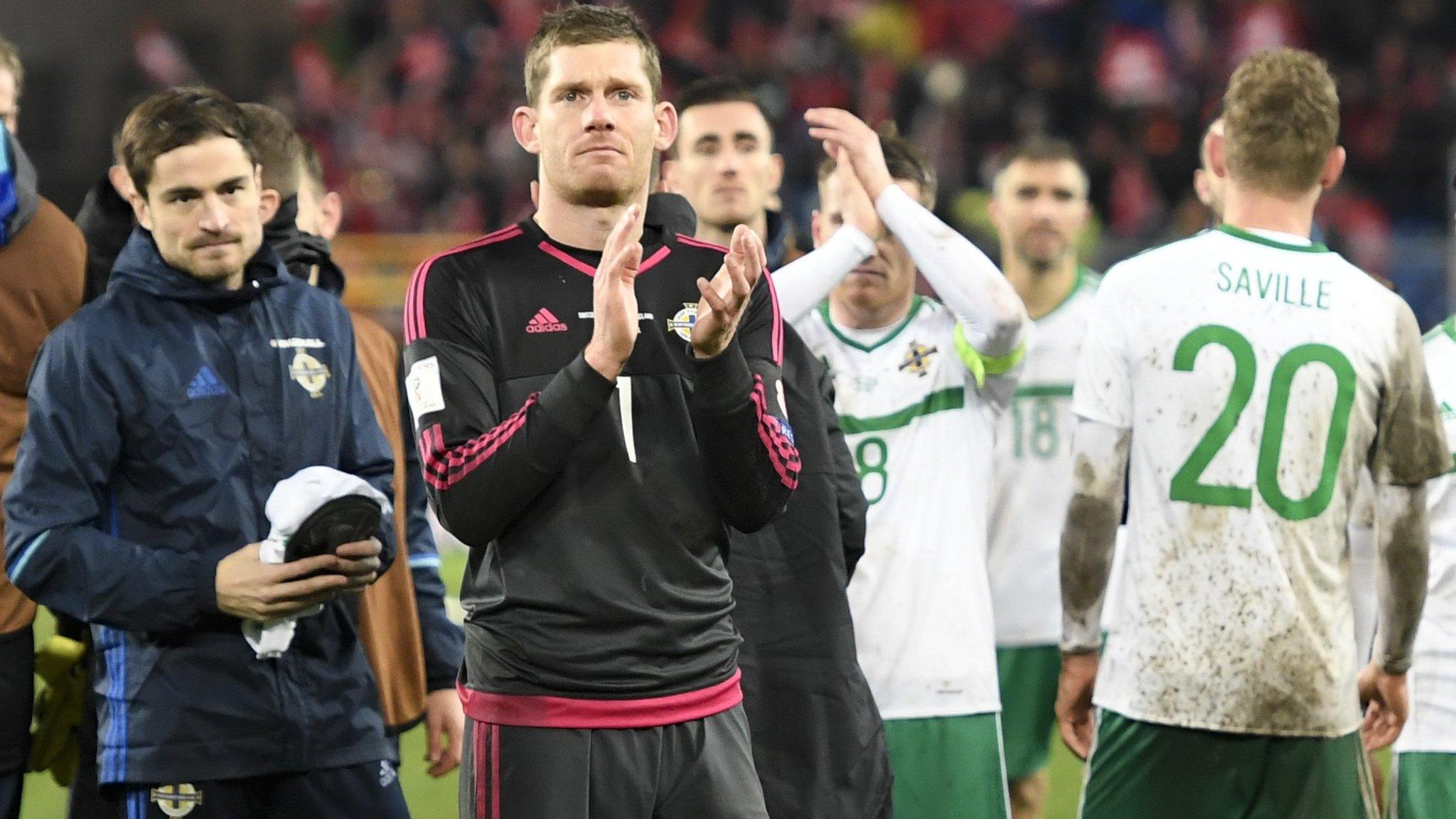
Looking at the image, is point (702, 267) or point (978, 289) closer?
point (702, 267)

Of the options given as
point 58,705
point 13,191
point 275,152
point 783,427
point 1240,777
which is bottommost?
point 1240,777

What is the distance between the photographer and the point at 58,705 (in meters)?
4.13

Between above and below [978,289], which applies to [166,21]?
above

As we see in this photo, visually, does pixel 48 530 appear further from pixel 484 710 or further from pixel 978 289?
pixel 978 289

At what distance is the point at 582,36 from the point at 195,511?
120 centimetres

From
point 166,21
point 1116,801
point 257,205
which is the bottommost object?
point 1116,801

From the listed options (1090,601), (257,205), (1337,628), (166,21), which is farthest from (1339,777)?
(166,21)

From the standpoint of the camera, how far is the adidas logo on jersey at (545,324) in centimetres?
303

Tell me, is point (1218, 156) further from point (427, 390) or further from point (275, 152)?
point (275, 152)

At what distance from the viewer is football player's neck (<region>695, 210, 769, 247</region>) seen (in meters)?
4.89

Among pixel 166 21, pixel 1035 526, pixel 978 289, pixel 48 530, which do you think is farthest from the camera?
pixel 166 21

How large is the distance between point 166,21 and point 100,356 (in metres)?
15.3

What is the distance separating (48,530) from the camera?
3.37m

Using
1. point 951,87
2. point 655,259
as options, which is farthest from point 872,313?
point 951,87
